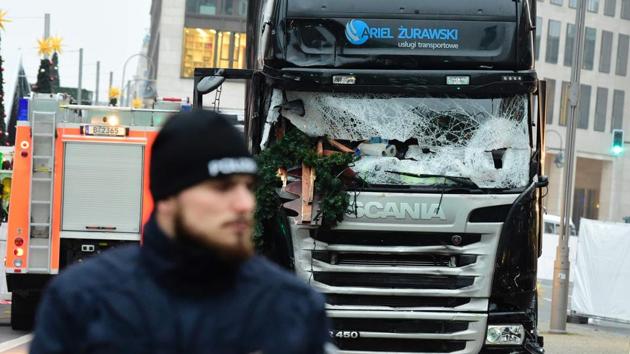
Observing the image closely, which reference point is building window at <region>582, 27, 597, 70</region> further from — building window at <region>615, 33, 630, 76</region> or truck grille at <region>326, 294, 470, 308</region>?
truck grille at <region>326, 294, 470, 308</region>

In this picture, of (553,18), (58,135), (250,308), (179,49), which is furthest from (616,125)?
(250,308)

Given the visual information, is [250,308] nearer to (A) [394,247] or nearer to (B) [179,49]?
(A) [394,247]

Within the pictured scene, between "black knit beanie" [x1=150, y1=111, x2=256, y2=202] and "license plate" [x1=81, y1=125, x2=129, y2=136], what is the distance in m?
14.0

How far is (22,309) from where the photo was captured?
16.4 metres

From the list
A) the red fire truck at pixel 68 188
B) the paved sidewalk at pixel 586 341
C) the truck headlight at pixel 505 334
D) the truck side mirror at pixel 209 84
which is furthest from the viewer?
the paved sidewalk at pixel 586 341

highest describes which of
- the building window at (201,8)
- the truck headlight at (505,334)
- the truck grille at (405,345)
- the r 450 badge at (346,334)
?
the building window at (201,8)

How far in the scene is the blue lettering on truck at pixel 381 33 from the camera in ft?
35.4

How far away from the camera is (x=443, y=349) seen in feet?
35.0

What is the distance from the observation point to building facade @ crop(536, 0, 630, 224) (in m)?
71.7

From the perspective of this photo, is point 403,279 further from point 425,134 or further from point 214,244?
point 214,244

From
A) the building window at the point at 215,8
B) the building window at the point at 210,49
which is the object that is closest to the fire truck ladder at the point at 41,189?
the building window at the point at 210,49

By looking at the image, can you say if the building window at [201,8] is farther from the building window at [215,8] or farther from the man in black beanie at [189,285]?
the man in black beanie at [189,285]

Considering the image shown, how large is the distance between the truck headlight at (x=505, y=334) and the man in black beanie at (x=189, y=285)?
26.2 ft

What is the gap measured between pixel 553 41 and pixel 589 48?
2.59 meters
